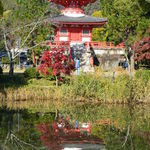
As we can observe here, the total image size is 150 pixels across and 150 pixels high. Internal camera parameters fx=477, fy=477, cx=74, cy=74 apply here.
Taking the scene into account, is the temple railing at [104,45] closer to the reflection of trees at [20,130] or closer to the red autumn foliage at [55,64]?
the red autumn foliage at [55,64]

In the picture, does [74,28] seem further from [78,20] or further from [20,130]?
[20,130]

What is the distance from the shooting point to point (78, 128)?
21391 mm

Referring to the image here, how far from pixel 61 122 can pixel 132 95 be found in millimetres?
6386

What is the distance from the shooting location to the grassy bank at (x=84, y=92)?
27438 mm

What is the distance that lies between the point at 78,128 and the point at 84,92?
6792 millimetres

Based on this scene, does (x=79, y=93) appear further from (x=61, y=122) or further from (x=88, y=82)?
(x=61, y=122)

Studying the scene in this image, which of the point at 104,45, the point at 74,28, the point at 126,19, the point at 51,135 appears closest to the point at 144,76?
the point at 51,135

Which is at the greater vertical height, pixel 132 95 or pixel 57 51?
pixel 57 51

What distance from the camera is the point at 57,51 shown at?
3073 centimetres

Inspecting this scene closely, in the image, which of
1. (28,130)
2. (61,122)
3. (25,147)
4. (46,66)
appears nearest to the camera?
(25,147)

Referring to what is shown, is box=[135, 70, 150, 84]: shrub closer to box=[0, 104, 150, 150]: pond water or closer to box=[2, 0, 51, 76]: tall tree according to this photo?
box=[0, 104, 150, 150]: pond water

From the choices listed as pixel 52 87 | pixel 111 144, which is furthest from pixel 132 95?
pixel 111 144

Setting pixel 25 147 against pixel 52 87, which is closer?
pixel 25 147

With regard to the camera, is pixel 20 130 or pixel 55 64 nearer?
pixel 20 130
